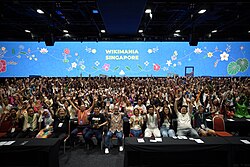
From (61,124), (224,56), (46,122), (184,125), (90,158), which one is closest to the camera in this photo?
(90,158)

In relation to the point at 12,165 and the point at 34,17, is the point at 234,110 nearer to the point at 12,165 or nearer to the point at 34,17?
the point at 12,165

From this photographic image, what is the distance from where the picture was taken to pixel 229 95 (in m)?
8.11

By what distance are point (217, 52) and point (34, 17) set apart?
12691mm

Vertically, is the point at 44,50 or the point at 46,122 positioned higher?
the point at 44,50

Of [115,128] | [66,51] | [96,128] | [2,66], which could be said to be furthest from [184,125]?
[2,66]

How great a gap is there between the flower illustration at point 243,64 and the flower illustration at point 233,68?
233 mm

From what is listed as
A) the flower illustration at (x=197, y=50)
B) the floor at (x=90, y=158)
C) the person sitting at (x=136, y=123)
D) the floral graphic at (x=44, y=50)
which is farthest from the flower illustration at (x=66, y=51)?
the person sitting at (x=136, y=123)

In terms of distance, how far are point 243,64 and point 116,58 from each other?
9.53 meters

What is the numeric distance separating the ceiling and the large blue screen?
52 centimetres

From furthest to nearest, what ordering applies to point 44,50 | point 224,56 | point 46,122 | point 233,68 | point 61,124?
point 233,68, point 224,56, point 44,50, point 46,122, point 61,124

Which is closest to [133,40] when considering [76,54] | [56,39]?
[76,54]

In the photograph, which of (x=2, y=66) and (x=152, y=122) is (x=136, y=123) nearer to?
(x=152, y=122)

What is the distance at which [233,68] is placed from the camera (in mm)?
14234

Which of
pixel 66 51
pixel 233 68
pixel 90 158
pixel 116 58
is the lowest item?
pixel 90 158
